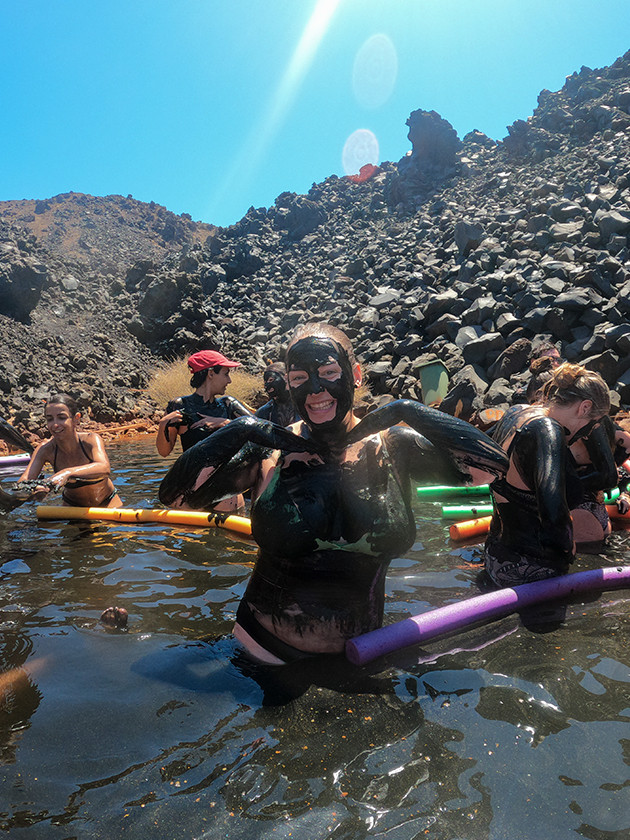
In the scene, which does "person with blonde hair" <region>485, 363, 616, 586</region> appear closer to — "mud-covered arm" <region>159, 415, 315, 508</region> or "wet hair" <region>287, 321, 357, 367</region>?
"wet hair" <region>287, 321, 357, 367</region>

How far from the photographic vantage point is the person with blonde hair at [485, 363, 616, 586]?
10.4 ft

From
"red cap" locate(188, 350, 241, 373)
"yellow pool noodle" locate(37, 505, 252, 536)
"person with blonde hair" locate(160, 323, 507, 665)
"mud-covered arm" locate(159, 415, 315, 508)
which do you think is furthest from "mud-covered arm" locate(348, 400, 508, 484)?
"red cap" locate(188, 350, 241, 373)

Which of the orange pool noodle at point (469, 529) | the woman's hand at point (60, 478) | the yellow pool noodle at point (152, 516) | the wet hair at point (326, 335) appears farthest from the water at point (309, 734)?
the woman's hand at point (60, 478)

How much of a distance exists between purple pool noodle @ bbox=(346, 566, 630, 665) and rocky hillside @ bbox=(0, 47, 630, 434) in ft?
25.4

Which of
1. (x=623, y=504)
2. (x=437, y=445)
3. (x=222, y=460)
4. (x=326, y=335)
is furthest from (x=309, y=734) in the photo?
(x=623, y=504)

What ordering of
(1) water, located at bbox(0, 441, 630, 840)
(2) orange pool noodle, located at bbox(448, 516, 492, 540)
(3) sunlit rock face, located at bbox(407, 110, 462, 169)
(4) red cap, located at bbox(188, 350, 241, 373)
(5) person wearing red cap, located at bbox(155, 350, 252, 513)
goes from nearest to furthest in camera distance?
(1) water, located at bbox(0, 441, 630, 840) < (2) orange pool noodle, located at bbox(448, 516, 492, 540) < (5) person wearing red cap, located at bbox(155, 350, 252, 513) < (4) red cap, located at bbox(188, 350, 241, 373) < (3) sunlit rock face, located at bbox(407, 110, 462, 169)

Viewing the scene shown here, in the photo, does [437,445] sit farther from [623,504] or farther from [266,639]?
[623,504]

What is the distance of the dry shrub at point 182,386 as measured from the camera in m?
18.4

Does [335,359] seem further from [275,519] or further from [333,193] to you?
[333,193]

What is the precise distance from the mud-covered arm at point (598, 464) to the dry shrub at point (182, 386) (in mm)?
14114

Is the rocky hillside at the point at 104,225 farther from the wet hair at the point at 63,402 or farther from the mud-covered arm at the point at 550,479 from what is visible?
the mud-covered arm at the point at 550,479

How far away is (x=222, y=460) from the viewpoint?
2.50 metres

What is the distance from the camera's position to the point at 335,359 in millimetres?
2652

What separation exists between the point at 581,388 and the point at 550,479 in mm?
1001
